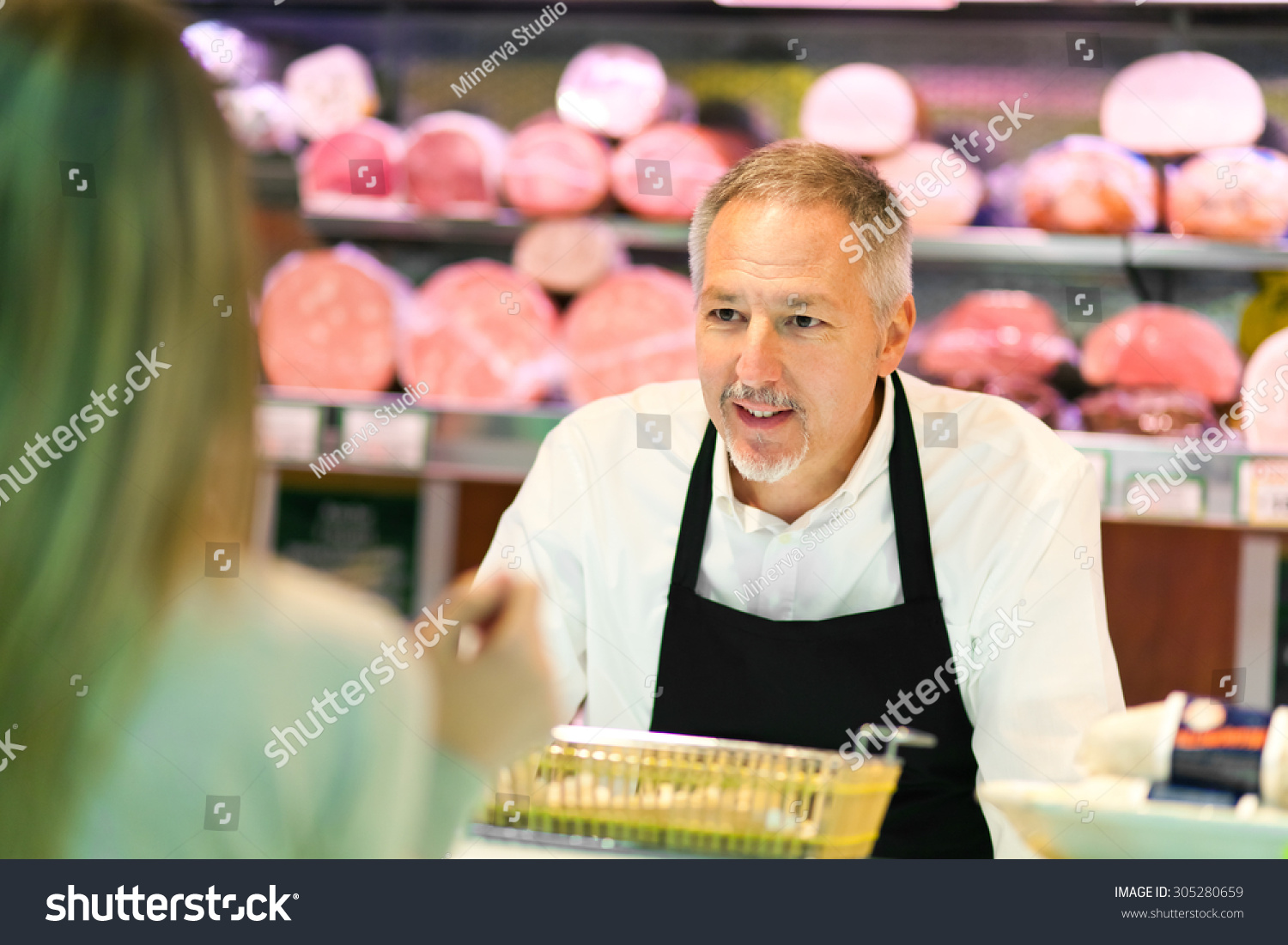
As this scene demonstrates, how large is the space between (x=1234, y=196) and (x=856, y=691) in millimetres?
1298

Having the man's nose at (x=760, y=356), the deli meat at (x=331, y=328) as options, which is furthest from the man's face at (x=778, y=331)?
the deli meat at (x=331, y=328)

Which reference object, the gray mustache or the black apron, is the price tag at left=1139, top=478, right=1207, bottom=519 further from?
the gray mustache

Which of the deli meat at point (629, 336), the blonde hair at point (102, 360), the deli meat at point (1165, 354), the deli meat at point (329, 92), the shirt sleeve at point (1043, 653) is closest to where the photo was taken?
the blonde hair at point (102, 360)

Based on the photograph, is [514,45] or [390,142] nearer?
[390,142]

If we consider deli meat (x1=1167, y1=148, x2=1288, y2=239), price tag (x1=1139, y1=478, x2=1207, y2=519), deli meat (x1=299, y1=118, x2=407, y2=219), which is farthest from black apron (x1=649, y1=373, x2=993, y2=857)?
deli meat (x1=299, y1=118, x2=407, y2=219)

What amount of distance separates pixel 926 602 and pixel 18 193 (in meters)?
1.19

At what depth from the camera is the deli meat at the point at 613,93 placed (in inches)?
99.3

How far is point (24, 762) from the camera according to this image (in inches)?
26.9

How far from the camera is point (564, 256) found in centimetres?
252

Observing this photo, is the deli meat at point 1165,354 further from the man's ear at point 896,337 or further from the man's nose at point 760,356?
the man's nose at point 760,356
